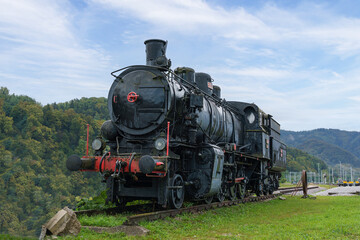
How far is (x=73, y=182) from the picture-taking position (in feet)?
218

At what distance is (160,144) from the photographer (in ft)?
28.9

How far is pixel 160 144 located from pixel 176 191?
156cm

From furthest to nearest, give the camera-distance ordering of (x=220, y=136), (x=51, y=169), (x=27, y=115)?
(x=27, y=115) < (x=51, y=169) < (x=220, y=136)

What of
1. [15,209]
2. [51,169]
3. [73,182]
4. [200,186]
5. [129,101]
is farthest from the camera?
[51,169]

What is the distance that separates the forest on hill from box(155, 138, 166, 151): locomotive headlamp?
5019 centimetres

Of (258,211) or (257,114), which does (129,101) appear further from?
(257,114)

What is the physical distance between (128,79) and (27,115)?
3120 inches

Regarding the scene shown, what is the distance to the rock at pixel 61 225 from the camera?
6383mm

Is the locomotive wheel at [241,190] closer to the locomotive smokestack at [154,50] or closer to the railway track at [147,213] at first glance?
the railway track at [147,213]

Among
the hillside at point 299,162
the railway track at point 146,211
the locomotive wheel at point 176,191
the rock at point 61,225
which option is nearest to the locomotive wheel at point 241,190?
the railway track at point 146,211

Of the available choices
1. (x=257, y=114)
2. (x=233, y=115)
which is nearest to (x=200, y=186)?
(x=233, y=115)

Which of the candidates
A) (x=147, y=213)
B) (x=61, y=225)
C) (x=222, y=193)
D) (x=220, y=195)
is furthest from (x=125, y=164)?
(x=222, y=193)

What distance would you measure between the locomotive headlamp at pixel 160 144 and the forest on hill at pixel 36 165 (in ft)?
165

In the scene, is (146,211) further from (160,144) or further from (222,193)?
(222,193)
